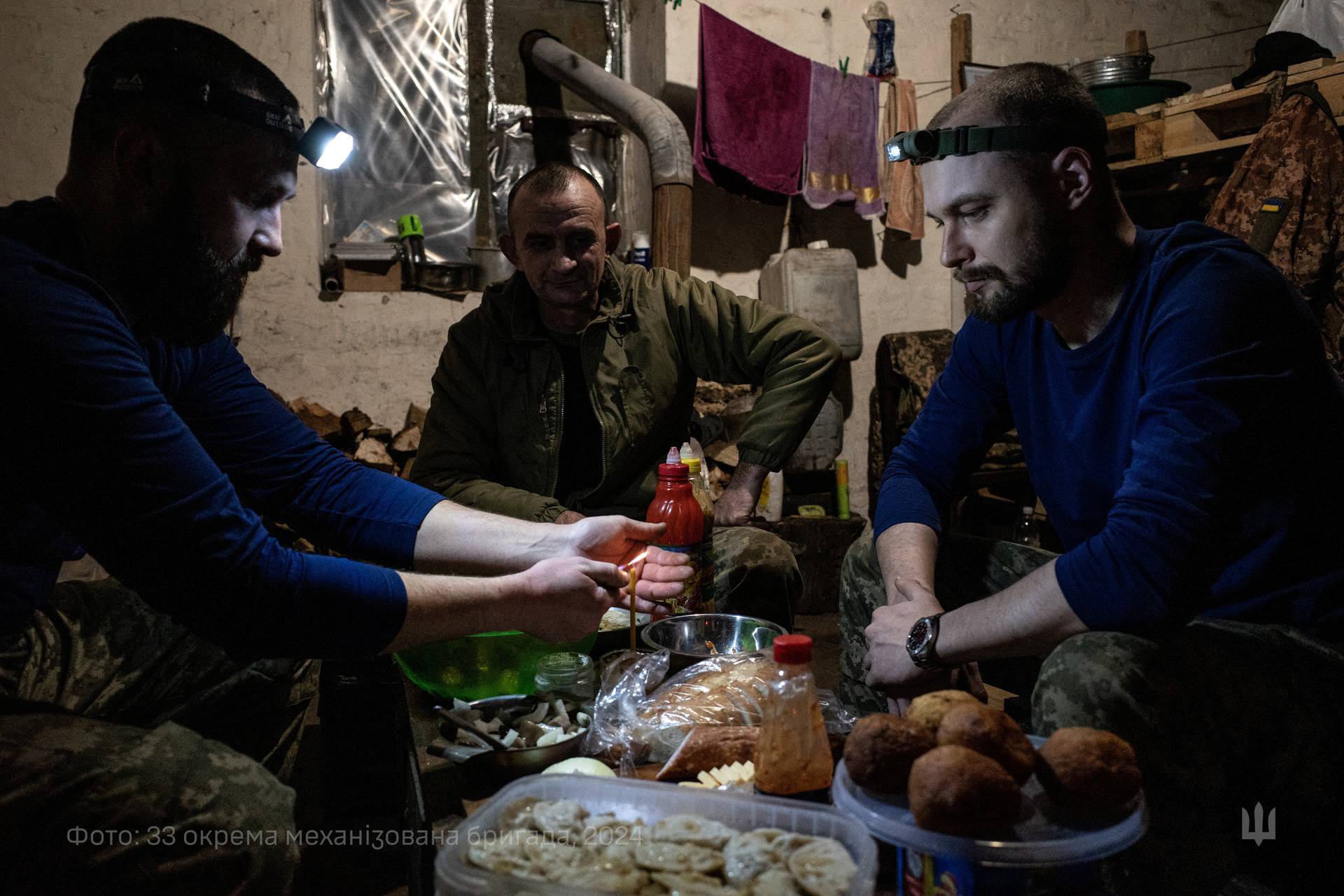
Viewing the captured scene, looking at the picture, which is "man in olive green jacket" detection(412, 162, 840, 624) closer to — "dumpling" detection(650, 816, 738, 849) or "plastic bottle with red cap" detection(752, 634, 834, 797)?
"plastic bottle with red cap" detection(752, 634, 834, 797)

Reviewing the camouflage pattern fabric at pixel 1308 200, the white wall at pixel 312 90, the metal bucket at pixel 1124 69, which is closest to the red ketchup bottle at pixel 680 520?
the camouflage pattern fabric at pixel 1308 200

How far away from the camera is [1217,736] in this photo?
146cm

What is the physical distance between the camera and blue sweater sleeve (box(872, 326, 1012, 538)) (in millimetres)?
2203

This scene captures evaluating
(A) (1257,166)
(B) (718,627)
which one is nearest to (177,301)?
(B) (718,627)

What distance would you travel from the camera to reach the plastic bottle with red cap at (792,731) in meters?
1.29

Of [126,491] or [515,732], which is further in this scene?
[515,732]

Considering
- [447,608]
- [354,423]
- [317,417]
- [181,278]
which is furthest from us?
[354,423]

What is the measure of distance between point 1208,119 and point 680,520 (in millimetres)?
4265

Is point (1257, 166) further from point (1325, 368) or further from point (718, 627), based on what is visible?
point (718, 627)

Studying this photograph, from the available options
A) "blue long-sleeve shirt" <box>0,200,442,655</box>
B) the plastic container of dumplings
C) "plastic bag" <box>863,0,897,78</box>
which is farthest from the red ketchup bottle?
"plastic bag" <box>863,0,897,78</box>

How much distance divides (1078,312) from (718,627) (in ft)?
3.39

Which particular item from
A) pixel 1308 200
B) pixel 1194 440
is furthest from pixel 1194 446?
pixel 1308 200

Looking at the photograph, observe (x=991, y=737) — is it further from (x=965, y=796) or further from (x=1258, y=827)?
(x=1258, y=827)

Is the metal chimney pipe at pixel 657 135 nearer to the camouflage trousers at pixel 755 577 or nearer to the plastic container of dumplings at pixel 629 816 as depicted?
the camouflage trousers at pixel 755 577
